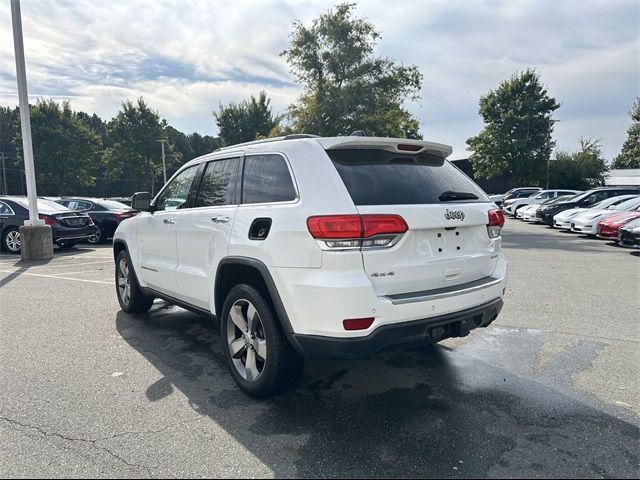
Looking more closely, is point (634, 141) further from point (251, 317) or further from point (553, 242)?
point (251, 317)

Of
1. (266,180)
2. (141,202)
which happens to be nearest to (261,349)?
(266,180)

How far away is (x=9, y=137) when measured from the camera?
48.7 m

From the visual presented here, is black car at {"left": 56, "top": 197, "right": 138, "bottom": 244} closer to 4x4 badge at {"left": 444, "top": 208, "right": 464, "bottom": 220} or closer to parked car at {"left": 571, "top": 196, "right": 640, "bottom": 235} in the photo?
4x4 badge at {"left": 444, "top": 208, "right": 464, "bottom": 220}

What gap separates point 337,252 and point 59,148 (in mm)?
42018

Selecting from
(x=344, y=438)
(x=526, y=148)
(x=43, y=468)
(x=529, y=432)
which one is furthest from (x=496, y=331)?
(x=526, y=148)

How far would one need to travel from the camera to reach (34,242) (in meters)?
10.8

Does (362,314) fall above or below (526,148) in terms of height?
below

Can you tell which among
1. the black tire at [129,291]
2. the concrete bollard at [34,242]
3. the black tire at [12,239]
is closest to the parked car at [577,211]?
the black tire at [129,291]

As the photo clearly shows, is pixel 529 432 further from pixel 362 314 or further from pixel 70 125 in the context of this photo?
pixel 70 125

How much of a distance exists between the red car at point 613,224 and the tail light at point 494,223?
11.7m

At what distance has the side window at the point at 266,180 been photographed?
3.18 metres

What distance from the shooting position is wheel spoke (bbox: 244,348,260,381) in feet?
11.0

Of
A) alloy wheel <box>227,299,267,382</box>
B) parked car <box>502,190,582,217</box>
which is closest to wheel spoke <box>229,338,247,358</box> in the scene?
alloy wheel <box>227,299,267,382</box>

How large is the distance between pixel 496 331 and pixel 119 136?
42.9 m
